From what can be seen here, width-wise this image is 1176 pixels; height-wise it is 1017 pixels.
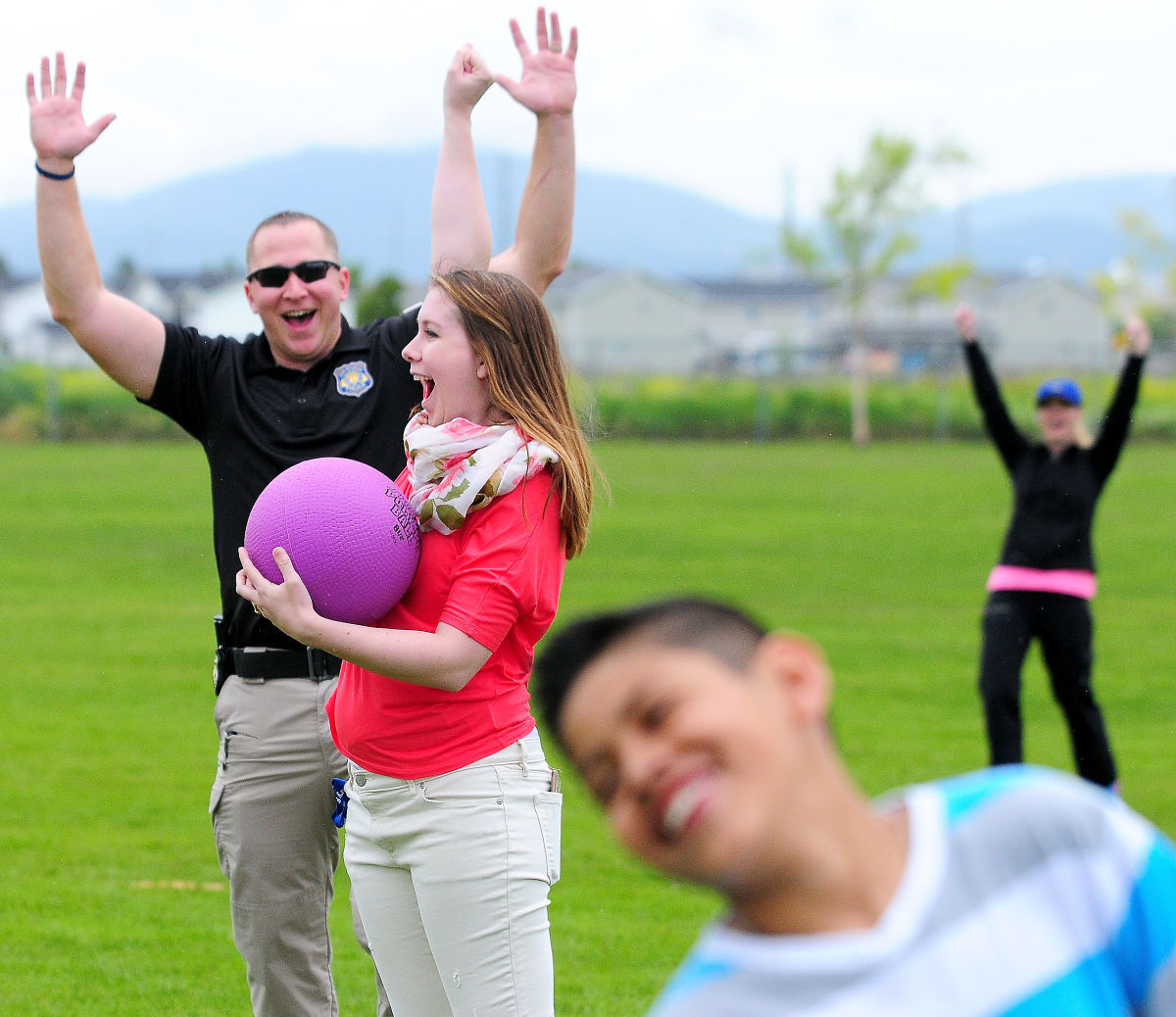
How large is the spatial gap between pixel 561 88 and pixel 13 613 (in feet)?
36.9

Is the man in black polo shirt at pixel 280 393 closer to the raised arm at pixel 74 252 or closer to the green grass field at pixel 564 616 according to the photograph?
the raised arm at pixel 74 252

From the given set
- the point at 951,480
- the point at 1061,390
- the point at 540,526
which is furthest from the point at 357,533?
the point at 951,480

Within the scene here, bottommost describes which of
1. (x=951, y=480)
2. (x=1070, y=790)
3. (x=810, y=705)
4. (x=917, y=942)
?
(x=951, y=480)

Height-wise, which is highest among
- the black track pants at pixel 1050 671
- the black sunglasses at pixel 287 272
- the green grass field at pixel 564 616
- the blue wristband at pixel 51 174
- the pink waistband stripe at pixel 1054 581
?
the blue wristband at pixel 51 174

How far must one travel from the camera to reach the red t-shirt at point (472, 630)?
3107 mm

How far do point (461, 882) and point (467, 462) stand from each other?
2.95 feet

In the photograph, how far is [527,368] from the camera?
10.7ft

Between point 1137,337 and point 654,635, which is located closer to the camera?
point 654,635

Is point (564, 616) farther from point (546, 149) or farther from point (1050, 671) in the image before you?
point (546, 149)

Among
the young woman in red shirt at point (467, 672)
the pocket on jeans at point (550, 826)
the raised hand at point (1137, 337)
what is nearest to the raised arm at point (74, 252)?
the young woman in red shirt at point (467, 672)

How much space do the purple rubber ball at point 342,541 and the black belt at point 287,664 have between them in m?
1.01

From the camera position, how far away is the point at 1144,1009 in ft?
5.10

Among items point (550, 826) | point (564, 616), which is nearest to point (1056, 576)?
point (550, 826)

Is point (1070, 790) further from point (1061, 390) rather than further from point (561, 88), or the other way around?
point (1061, 390)
